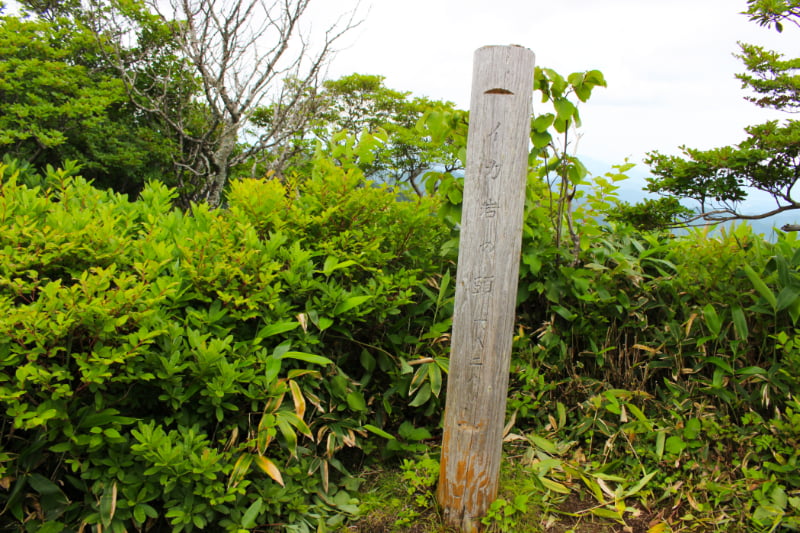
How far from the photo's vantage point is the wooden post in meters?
1.71

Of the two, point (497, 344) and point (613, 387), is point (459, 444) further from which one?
point (613, 387)

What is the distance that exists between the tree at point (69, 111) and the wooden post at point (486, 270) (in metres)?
6.89

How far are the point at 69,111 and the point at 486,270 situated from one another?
7.98 metres

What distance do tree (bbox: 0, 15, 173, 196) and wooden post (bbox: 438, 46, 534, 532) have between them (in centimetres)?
689

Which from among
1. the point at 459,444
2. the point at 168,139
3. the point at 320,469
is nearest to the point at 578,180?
the point at 459,444

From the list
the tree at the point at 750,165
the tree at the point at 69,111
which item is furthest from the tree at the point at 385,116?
the tree at the point at 750,165

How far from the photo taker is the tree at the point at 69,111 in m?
7.07

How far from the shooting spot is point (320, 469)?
78.2 inches

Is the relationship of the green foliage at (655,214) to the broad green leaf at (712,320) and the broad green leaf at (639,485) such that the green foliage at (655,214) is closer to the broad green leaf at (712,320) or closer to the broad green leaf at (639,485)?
the broad green leaf at (712,320)

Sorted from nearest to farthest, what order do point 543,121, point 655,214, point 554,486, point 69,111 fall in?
point 554,486 < point 543,121 < point 655,214 < point 69,111

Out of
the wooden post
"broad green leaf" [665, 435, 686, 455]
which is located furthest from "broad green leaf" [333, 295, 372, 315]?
"broad green leaf" [665, 435, 686, 455]

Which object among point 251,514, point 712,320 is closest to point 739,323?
point 712,320

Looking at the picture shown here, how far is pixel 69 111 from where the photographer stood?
283 inches

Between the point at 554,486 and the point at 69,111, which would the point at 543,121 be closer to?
the point at 554,486
